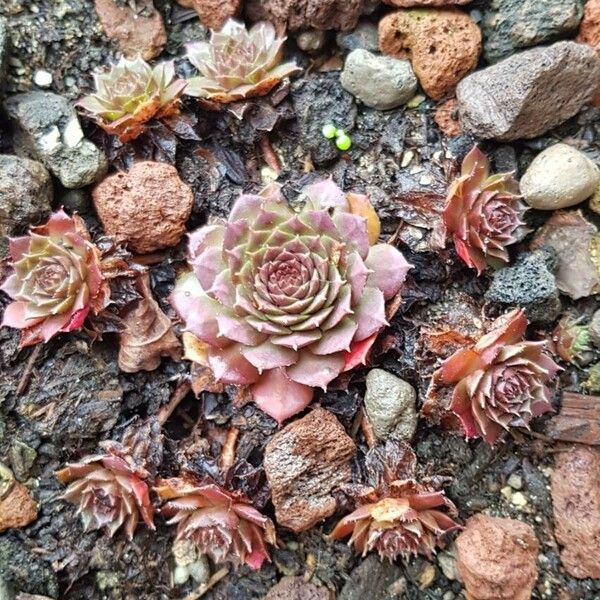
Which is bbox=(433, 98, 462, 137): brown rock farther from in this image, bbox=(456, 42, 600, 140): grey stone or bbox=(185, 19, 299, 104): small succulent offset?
bbox=(185, 19, 299, 104): small succulent offset

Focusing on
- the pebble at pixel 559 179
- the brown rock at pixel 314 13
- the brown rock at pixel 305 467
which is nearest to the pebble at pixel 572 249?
the pebble at pixel 559 179

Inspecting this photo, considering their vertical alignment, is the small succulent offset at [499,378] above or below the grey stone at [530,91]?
below

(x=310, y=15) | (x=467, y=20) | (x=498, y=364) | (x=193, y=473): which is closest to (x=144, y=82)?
(x=310, y=15)

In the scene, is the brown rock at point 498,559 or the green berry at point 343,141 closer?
the brown rock at point 498,559

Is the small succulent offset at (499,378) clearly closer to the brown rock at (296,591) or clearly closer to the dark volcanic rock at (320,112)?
the brown rock at (296,591)

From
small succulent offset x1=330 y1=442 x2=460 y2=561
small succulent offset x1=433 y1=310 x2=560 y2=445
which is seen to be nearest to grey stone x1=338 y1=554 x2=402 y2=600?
small succulent offset x1=330 y1=442 x2=460 y2=561

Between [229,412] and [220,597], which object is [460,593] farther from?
[229,412]

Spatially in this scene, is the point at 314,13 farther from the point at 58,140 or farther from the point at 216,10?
the point at 58,140
